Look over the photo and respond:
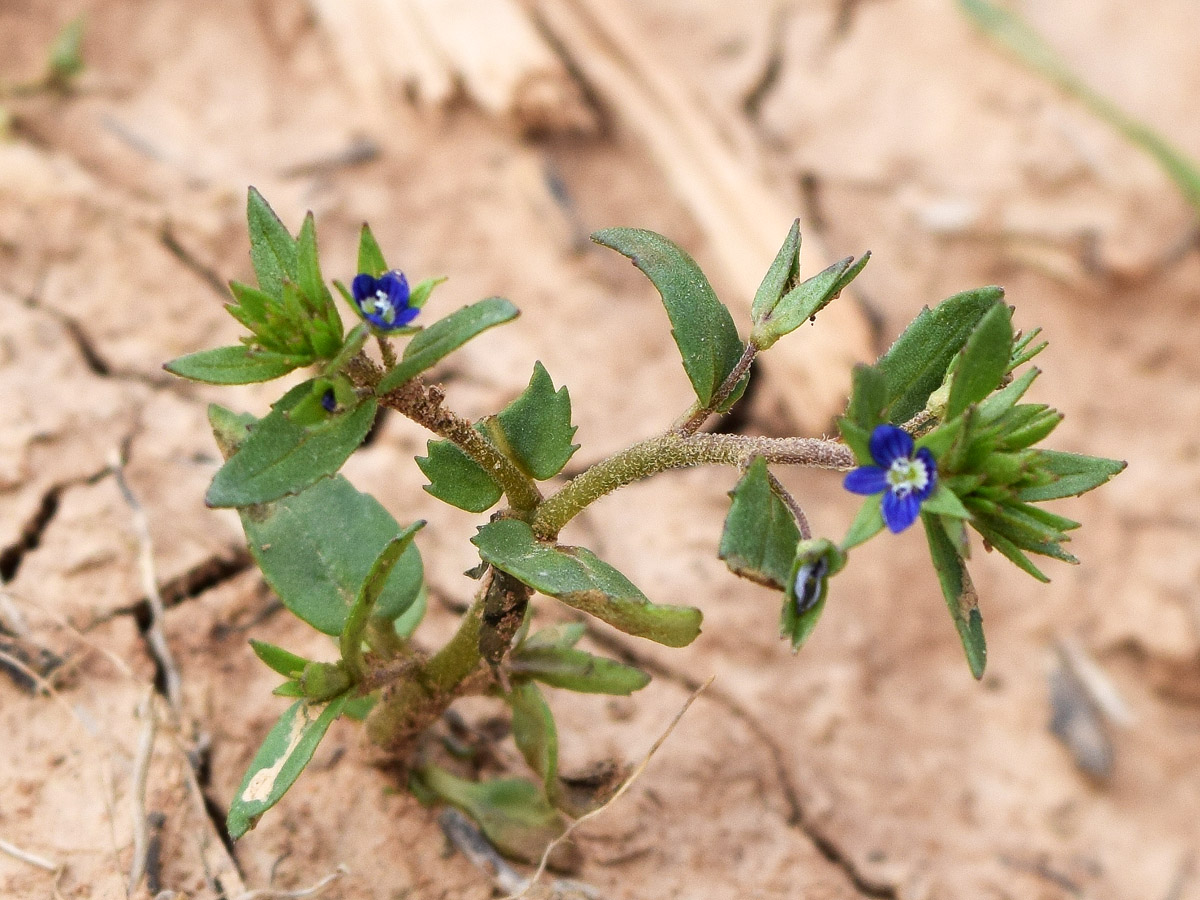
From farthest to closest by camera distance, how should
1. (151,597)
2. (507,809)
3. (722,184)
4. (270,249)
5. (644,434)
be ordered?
(722,184)
(644,434)
(151,597)
(507,809)
(270,249)

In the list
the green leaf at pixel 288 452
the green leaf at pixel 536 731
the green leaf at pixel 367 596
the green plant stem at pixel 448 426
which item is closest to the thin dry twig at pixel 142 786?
the green leaf at pixel 367 596

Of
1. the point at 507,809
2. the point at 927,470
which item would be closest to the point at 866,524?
the point at 927,470

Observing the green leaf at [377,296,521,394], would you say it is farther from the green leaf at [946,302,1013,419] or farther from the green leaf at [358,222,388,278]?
the green leaf at [946,302,1013,419]

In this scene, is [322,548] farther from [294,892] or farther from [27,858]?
[27,858]

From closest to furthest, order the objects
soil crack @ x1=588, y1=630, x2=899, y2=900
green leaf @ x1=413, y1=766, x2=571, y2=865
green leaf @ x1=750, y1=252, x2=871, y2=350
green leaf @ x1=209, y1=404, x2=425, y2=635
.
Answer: green leaf @ x1=750, y1=252, x2=871, y2=350
green leaf @ x1=209, y1=404, x2=425, y2=635
green leaf @ x1=413, y1=766, x2=571, y2=865
soil crack @ x1=588, y1=630, x2=899, y2=900

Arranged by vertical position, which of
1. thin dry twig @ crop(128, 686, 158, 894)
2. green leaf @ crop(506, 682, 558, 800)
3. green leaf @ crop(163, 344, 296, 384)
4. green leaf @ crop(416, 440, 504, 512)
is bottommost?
thin dry twig @ crop(128, 686, 158, 894)

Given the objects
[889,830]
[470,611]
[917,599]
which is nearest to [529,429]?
[470,611]

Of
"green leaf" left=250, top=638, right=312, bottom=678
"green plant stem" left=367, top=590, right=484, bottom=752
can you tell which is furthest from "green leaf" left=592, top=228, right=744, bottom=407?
"green leaf" left=250, top=638, right=312, bottom=678
